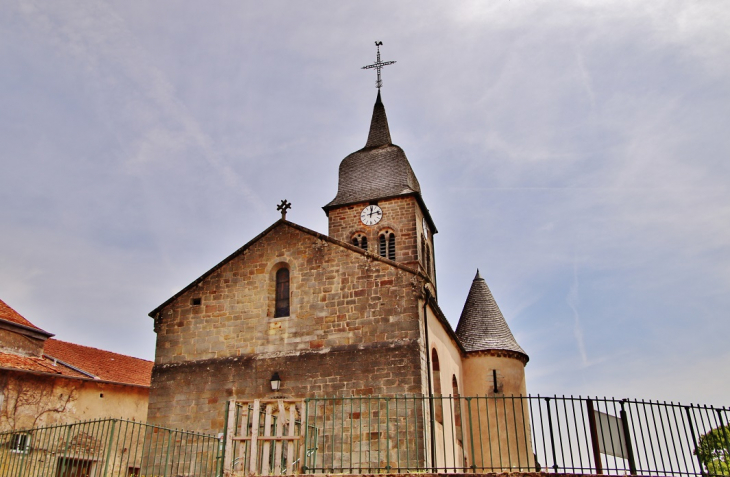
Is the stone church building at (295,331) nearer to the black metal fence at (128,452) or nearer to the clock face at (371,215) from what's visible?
the black metal fence at (128,452)

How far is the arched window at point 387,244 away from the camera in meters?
25.4

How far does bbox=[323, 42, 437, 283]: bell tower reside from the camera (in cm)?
2527

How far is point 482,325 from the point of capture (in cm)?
2341

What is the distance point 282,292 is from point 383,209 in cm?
987

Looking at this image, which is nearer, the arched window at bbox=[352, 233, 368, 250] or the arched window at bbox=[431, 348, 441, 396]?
the arched window at bbox=[431, 348, 441, 396]

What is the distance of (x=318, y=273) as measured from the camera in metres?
16.5

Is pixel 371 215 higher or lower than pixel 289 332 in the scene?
higher

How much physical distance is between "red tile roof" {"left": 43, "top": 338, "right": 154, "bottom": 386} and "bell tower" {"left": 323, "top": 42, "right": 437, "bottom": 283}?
992cm

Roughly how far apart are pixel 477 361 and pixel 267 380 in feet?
30.6

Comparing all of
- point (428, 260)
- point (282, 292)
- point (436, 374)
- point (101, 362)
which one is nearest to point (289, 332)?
point (282, 292)

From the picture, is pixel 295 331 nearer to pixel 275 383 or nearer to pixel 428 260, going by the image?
pixel 275 383

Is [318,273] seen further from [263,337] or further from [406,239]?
[406,239]

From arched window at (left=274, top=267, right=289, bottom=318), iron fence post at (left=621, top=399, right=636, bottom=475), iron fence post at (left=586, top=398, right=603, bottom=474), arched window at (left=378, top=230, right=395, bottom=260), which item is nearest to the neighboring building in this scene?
arched window at (left=274, top=267, right=289, bottom=318)

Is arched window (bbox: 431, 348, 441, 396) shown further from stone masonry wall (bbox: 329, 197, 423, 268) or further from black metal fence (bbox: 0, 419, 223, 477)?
stone masonry wall (bbox: 329, 197, 423, 268)
